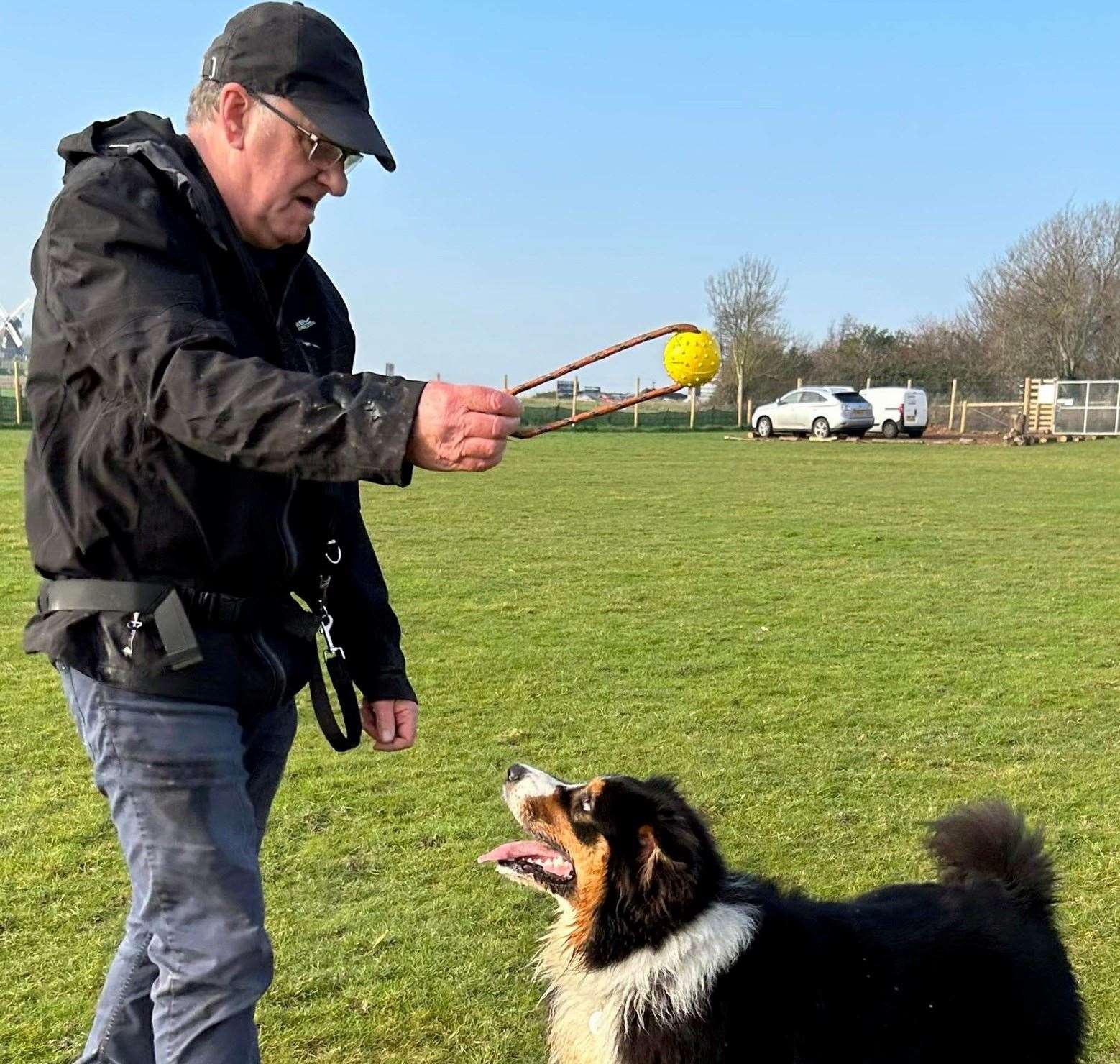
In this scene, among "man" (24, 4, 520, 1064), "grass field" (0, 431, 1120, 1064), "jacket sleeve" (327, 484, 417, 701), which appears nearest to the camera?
"man" (24, 4, 520, 1064)

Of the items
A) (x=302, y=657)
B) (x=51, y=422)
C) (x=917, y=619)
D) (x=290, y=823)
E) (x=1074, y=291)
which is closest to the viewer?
(x=51, y=422)

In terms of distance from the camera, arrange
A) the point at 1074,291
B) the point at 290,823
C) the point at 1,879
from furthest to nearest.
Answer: the point at 1074,291, the point at 290,823, the point at 1,879

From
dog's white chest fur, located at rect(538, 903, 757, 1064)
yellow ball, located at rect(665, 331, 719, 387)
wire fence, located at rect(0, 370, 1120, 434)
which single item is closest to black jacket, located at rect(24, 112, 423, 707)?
yellow ball, located at rect(665, 331, 719, 387)

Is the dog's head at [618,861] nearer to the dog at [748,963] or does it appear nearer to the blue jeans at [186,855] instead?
the dog at [748,963]

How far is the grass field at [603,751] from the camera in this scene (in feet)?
11.6

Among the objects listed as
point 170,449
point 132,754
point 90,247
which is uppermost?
point 90,247

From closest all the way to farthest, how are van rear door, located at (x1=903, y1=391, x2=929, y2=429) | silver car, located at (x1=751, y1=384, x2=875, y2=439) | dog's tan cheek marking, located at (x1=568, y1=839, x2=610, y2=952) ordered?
dog's tan cheek marking, located at (x1=568, y1=839, x2=610, y2=952) → silver car, located at (x1=751, y1=384, x2=875, y2=439) → van rear door, located at (x1=903, y1=391, x2=929, y2=429)

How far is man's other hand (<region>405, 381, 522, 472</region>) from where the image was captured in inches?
62.4

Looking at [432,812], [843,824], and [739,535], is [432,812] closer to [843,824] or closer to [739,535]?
[843,824]

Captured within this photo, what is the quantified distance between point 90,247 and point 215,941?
124cm

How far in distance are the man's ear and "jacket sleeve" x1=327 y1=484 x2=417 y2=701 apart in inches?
34.4

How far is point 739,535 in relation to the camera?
13633 mm

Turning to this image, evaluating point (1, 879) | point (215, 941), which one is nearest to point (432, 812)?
point (1, 879)

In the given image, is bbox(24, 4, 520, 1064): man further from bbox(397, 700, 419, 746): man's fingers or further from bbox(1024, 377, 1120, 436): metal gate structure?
bbox(1024, 377, 1120, 436): metal gate structure
